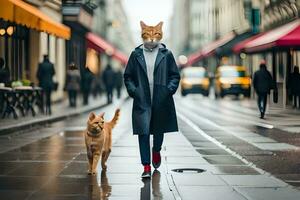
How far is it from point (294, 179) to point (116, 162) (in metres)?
2.90

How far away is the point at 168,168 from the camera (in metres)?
9.31

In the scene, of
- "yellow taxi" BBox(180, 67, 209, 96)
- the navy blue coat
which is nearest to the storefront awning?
"yellow taxi" BBox(180, 67, 209, 96)

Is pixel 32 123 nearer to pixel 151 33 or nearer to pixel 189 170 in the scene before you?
pixel 189 170

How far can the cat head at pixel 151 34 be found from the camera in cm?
842

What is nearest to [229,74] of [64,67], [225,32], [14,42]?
[64,67]

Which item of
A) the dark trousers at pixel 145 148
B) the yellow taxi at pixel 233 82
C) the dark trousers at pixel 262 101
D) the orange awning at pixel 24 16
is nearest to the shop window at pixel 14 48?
the orange awning at pixel 24 16

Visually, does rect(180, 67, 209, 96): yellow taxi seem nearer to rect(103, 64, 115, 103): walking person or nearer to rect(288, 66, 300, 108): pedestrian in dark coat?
rect(103, 64, 115, 103): walking person

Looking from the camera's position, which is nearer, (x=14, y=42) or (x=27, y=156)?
(x=27, y=156)

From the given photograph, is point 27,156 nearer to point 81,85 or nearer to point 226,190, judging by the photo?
point 226,190

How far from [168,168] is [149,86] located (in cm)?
146

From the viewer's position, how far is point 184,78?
45.6m

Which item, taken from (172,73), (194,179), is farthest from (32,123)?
(194,179)

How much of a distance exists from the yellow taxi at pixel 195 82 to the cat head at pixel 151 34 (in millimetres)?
36258

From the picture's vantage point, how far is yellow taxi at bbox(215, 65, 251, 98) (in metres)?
39.9
